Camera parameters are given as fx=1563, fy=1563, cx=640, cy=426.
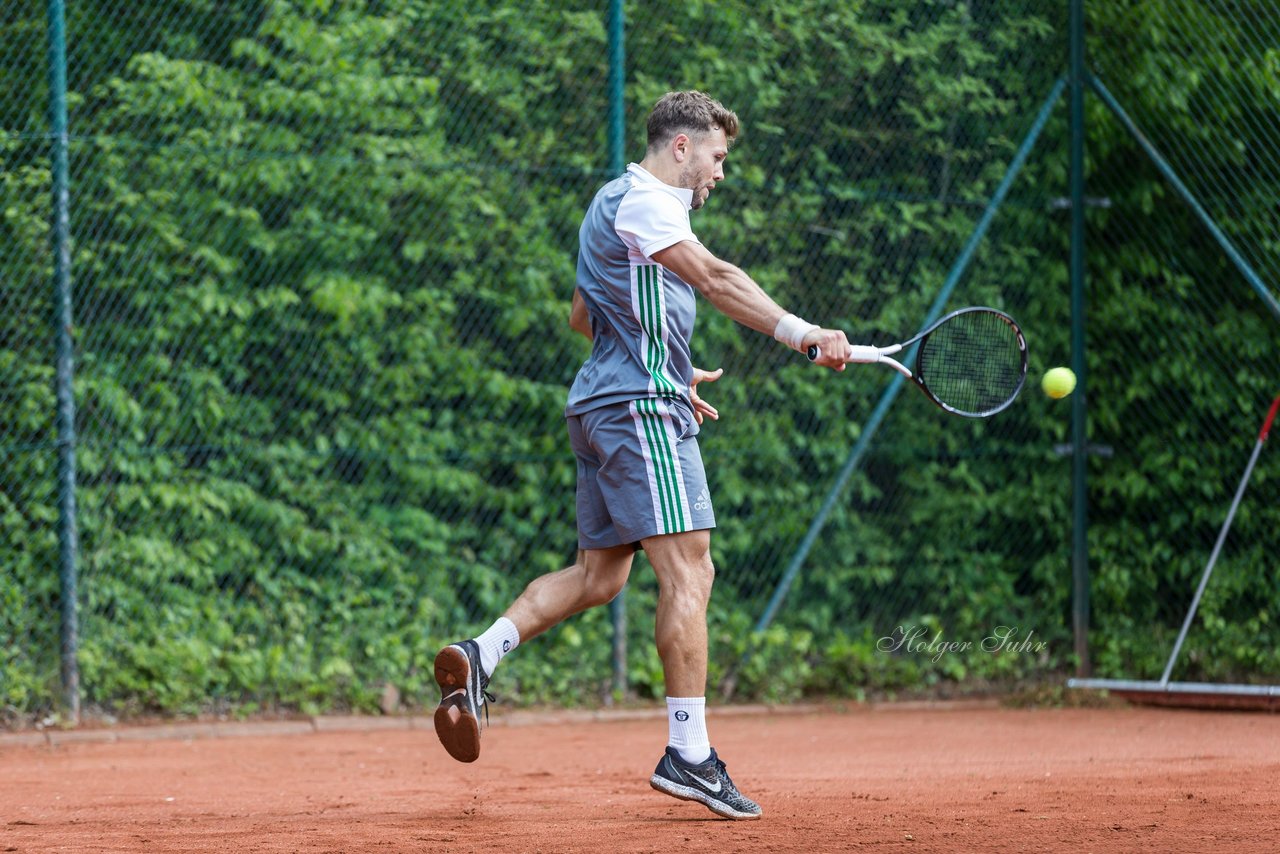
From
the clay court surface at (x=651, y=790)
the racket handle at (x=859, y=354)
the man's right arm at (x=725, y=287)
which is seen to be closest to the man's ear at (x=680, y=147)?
the man's right arm at (x=725, y=287)

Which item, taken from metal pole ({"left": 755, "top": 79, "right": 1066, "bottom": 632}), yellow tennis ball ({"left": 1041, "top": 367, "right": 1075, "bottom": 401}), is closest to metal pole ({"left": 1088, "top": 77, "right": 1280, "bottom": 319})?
metal pole ({"left": 755, "top": 79, "right": 1066, "bottom": 632})

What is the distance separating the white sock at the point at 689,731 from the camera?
4086 mm

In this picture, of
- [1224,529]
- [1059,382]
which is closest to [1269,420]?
[1224,529]

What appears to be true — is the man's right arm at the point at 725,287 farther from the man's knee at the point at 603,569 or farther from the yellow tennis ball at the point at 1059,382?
the yellow tennis ball at the point at 1059,382

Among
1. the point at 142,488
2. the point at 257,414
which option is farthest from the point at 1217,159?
the point at 142,488

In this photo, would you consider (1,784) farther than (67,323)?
No

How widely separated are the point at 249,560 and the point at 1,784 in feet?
6.14

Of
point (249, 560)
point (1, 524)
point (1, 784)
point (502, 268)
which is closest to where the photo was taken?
point (1, 784)

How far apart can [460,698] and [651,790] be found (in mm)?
1038

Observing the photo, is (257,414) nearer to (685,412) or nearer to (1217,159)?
(685,412)

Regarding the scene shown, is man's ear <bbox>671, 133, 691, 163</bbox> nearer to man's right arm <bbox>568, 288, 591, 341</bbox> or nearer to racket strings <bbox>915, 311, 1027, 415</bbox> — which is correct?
man's right arm <bbox>568, 288, 591, 341</bbox>

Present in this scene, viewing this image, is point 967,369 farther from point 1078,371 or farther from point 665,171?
point 1078,371

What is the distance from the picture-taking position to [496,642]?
14.0 feet

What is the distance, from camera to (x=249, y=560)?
22.4 feet
